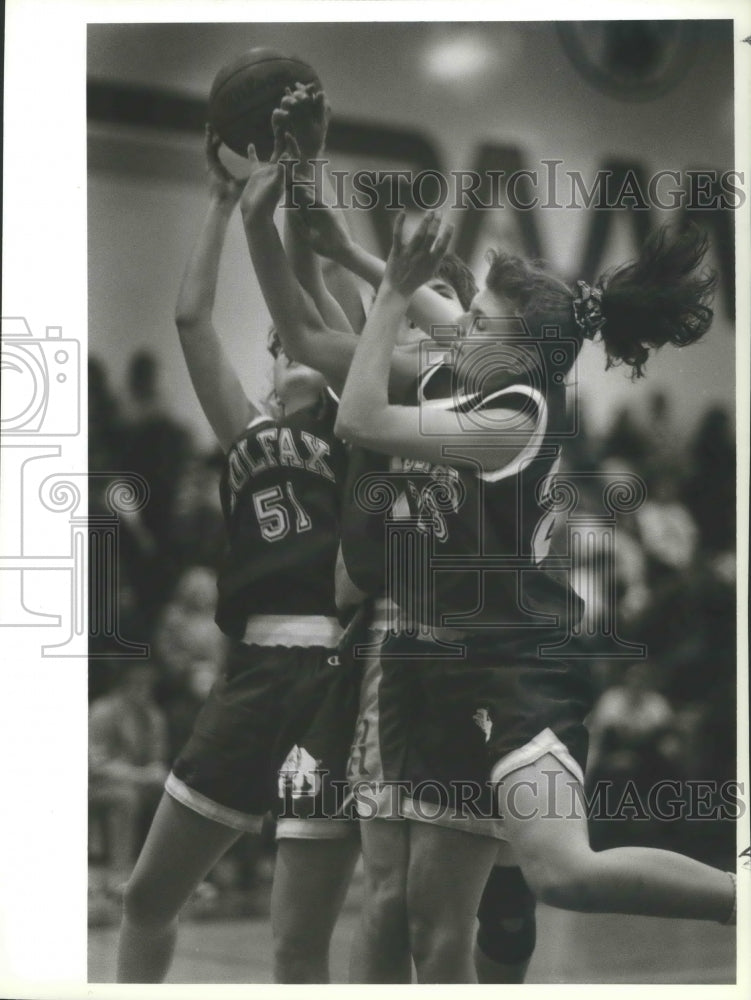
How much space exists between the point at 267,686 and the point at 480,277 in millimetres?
1120

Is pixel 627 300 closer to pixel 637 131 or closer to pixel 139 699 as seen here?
pixel 637 131

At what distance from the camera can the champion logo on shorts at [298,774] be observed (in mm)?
2826

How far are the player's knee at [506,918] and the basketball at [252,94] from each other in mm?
1823

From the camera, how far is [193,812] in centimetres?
284

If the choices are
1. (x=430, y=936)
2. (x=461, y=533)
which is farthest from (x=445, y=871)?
(x=461, y=533)

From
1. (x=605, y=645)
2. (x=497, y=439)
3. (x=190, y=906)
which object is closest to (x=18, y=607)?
(x=190, y=906)

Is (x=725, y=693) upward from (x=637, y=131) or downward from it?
downward

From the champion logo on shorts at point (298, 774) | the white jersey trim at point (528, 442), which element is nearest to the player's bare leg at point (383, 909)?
the champion logo on shorts at point (298, 774)

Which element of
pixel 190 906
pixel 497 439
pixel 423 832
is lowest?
pixel 190 906

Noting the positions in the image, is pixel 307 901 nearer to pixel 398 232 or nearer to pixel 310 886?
pixel 310 886

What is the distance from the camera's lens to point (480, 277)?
283 centimetres

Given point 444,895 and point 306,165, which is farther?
point 306,165

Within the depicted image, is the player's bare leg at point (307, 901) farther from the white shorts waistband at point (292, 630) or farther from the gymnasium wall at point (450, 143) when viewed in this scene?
the gymnasium wall at point (450, 143)

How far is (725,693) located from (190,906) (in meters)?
1.41
